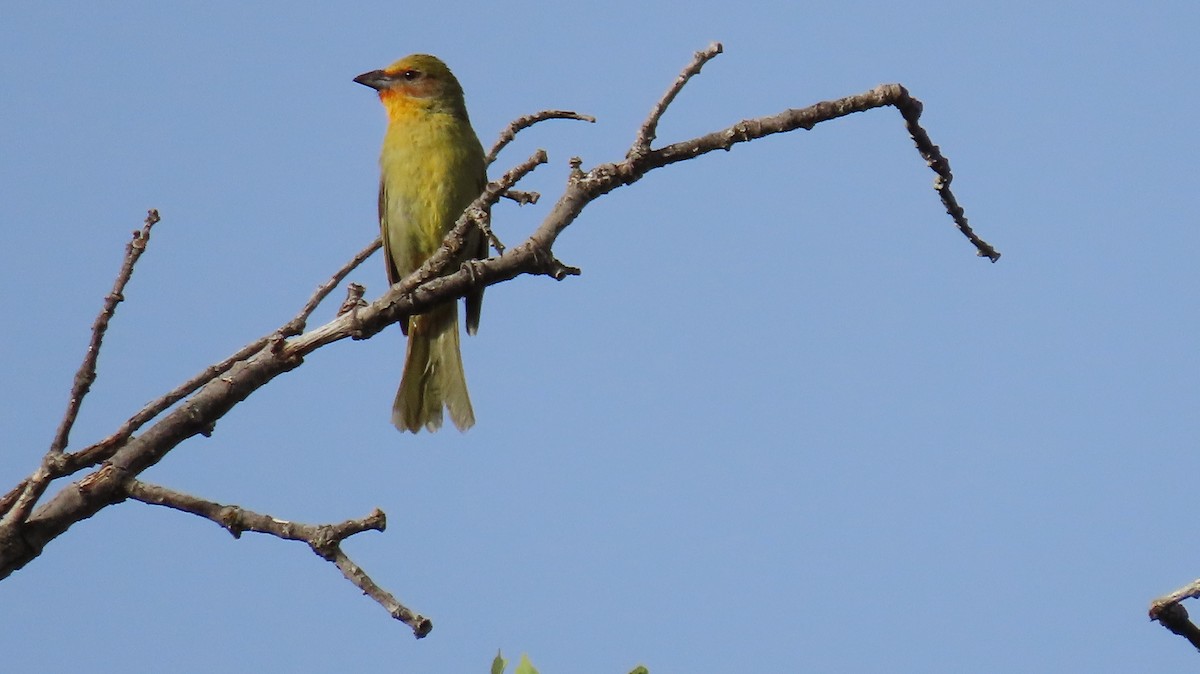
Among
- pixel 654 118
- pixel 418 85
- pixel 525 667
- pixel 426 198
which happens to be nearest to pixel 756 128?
pixel 654 118

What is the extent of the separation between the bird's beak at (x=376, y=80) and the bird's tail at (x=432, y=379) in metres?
1.59

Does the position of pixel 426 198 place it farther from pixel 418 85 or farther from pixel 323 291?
pixel 323 291

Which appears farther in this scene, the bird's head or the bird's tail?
the bird's head

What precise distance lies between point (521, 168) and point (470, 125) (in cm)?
478

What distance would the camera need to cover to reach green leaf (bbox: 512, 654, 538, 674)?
8.36ft

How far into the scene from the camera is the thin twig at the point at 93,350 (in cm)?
260

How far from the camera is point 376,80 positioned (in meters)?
7.70

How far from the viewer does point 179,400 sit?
109 inches

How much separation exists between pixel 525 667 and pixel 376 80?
18.6ft

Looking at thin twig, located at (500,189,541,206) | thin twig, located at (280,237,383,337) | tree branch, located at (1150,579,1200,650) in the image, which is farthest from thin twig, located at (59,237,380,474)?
tree branch, located at (1150,579,1200,650)

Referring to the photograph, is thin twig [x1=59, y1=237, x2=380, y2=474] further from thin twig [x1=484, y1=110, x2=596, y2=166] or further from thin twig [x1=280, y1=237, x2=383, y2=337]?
thin twig [x1=484, y1=110, x2=596, y2=166]

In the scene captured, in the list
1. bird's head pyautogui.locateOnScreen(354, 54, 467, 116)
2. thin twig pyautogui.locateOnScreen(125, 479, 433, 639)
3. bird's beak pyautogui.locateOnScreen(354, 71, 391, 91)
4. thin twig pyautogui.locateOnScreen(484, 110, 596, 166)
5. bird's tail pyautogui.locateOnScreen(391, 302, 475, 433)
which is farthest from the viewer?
bird's beak pyautogui.locateOnScreen(354, 71, 391, 91)

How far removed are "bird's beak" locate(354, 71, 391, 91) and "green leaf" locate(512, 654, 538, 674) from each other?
5574mm

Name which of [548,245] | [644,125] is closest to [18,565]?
[548,245]
